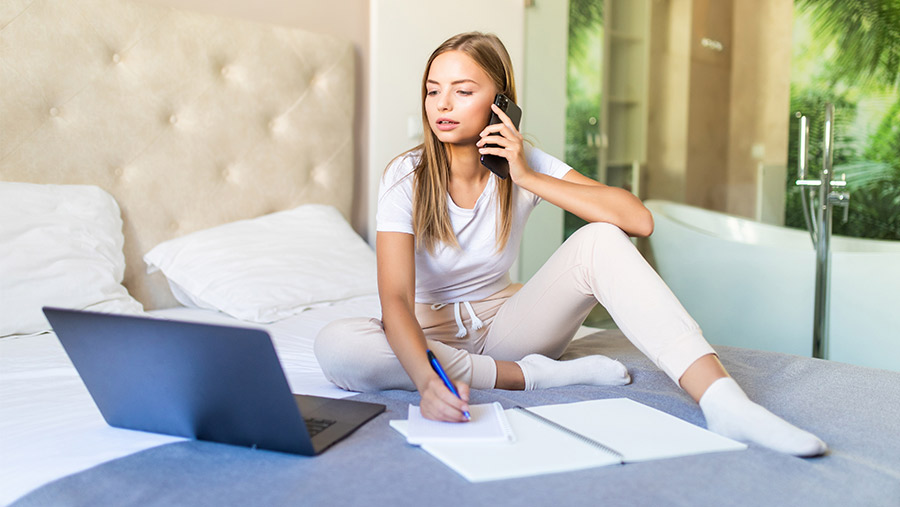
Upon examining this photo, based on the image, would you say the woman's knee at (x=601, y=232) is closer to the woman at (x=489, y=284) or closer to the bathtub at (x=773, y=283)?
the woman at (x=489, y=284)

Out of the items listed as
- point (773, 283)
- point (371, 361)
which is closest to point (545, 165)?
point (371, 361)

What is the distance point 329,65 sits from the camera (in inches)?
96.6

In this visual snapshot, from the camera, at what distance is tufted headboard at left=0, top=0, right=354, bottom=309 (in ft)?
5.97

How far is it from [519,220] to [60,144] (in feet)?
3.91

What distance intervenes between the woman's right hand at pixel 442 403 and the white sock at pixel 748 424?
34cm

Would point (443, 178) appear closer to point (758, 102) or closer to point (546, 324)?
point (546, 324)

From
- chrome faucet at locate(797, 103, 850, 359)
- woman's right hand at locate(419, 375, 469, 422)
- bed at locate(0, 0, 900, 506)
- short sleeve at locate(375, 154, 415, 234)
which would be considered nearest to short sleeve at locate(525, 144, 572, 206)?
short sleeve at locate(375, 154, 415, 234)

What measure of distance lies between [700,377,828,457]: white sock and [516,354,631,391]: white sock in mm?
279

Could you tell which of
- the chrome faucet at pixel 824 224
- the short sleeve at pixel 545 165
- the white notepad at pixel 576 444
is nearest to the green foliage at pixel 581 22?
the chrome faucet at pixel 824 224

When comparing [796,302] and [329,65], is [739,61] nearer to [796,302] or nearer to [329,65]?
[796,302]

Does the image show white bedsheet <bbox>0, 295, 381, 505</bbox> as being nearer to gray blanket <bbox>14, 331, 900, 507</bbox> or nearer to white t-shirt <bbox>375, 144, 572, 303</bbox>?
gray blanket <bbox>14, 331, 900, 507</bbox>

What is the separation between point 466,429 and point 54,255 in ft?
3.86

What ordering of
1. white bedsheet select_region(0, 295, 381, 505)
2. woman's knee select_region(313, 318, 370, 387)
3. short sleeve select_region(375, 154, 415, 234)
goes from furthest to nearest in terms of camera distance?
short sleeve select_region(375, 154, 415, 234)
woman's knee select_region(313, 318, 370, 387)
white bedsheet select_region(0, 295, 381, 505)

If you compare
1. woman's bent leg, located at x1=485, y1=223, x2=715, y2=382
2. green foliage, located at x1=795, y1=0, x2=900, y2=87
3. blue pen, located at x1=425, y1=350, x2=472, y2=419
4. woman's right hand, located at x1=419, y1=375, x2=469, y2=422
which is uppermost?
green foliage, located at x1=795, y1=0, x2=900, y2=87
